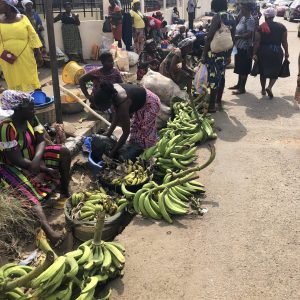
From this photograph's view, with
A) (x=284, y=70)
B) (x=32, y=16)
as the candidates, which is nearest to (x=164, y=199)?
(x=284, y=70)

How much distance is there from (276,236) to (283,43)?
16.8 feet

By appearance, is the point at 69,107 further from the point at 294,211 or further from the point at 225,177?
the point at 294,211

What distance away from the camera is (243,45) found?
7395mm

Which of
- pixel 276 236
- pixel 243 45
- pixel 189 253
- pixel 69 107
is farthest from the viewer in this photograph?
pixel 243 45

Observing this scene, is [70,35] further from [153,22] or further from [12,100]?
[12,100]

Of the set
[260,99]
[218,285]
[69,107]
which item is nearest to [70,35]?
[69,107]

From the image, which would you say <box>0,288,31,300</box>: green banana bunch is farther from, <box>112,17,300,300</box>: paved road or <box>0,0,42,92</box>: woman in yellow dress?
<box>0,0,42,92</box>: woman in yellow dress

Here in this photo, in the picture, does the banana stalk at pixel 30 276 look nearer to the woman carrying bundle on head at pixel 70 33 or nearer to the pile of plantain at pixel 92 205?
the pile of plantain at pixel 92 205

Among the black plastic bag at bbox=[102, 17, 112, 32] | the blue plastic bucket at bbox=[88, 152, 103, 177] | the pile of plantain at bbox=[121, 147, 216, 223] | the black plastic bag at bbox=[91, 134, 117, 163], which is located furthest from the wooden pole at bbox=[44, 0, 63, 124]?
the black plastic bag at bbox=[102, 17, 112, 32]

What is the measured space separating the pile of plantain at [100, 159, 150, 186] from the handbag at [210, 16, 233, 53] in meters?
2.94

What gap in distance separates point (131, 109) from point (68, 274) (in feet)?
8.29

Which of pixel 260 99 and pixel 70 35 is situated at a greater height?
pixel 70 35

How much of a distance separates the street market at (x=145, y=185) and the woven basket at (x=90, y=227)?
0.01 metres

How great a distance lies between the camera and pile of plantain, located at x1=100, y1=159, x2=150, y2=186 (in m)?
4.07
